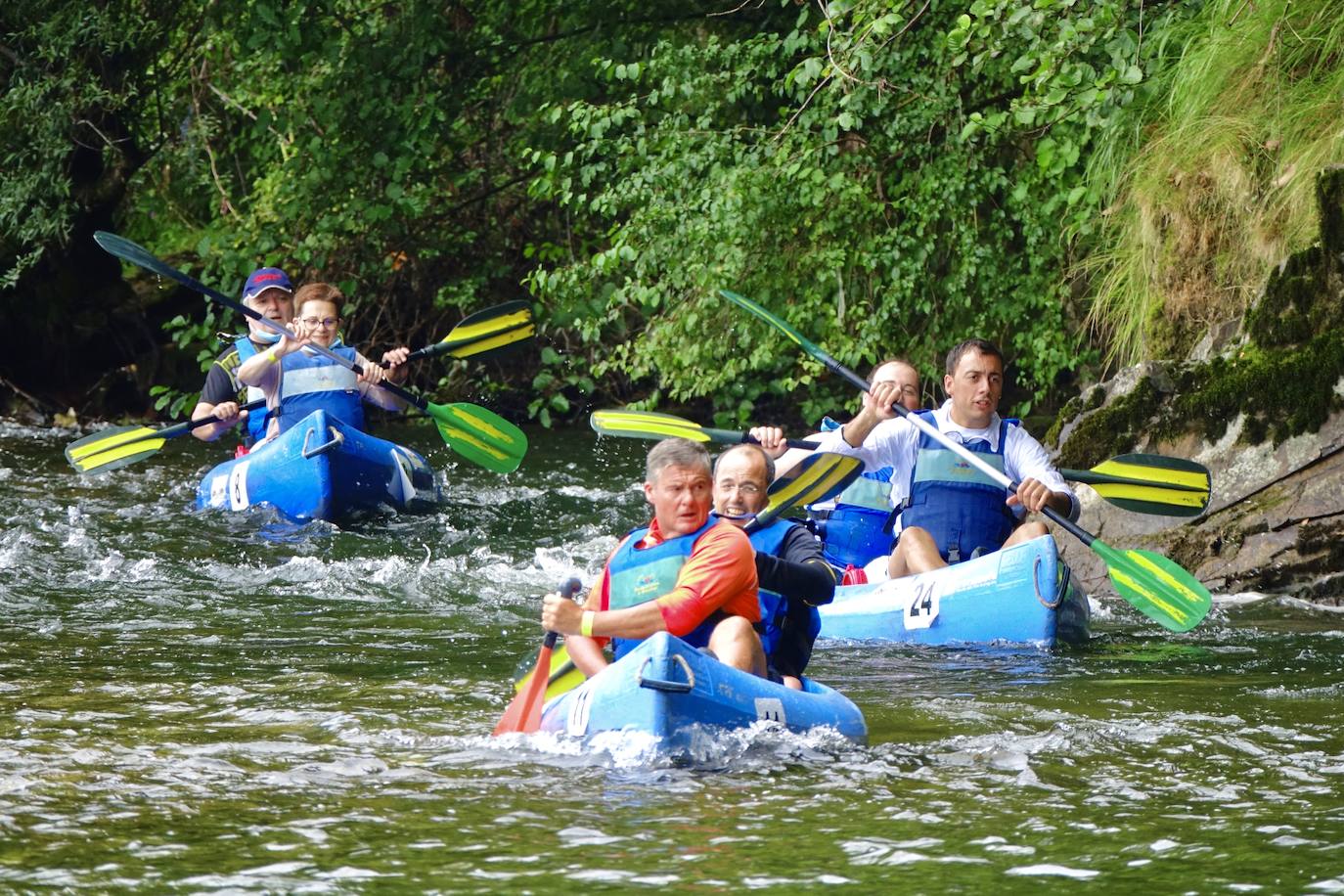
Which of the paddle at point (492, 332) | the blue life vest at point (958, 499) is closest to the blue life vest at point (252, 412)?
the paddle at point (492, 332)

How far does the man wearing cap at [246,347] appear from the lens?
840cm

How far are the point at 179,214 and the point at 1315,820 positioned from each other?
490 inches

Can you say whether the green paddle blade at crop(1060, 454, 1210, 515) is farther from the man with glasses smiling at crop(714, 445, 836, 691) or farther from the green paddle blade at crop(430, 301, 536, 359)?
the green paddle blade at crop(430, 301, 536, 359)

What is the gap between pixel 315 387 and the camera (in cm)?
866

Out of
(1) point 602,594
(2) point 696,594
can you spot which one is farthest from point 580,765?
(1) point 602,594

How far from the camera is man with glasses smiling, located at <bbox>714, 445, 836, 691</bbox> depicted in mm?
4270

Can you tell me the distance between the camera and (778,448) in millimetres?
6152

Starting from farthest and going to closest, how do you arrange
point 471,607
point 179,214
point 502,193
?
point 179,214
point 502,193
point 471,607

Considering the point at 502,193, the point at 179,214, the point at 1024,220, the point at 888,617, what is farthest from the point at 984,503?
the point at 179,214

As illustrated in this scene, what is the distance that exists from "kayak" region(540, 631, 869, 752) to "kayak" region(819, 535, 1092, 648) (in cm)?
177

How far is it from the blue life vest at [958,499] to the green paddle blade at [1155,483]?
28 centimetres

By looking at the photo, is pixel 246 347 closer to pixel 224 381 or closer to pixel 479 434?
pixel 224 381

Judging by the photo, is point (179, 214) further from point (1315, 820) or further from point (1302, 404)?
point (1315, 820)

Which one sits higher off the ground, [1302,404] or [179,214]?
[179,214]
